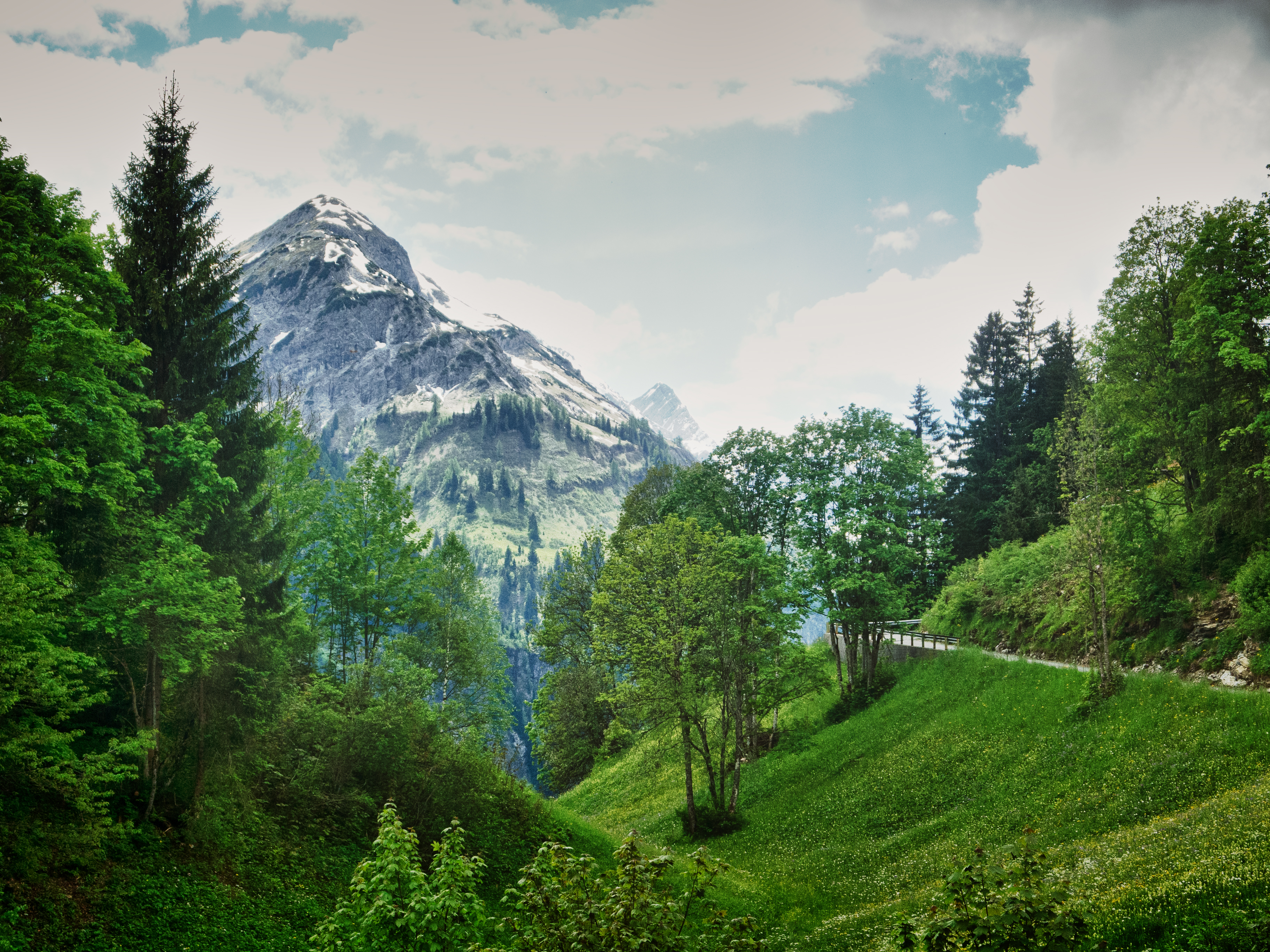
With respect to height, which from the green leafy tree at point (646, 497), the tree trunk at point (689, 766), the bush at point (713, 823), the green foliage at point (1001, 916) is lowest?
the bush at point (713, 823)

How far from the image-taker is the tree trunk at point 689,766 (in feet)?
84.4

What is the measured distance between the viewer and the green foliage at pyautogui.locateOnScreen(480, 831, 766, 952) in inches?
253

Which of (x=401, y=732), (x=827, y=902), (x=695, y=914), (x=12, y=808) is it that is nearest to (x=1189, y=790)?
(x=827, y=902)

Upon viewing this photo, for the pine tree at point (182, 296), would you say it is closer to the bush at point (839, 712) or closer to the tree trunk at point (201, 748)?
the tree trunk at point (201, 748)

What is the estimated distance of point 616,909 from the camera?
647 cm

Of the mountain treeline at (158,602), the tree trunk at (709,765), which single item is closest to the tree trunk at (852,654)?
the tree trunk at (709,765)

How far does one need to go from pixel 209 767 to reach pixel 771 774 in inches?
903

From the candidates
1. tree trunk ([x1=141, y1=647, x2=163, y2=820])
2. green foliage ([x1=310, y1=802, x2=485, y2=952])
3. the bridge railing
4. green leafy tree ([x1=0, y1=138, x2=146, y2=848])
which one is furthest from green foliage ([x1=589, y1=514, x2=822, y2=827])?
green foliage ([x1=310, y1=802, x2=485, y2=952])

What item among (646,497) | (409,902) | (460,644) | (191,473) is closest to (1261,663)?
(409,902)

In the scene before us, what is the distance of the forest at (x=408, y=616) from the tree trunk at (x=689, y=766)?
250mm

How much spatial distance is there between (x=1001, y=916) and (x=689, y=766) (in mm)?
21872

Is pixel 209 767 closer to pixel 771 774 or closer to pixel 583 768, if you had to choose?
pixel 771 774

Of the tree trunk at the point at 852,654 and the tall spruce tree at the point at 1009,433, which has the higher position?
the tall spruce tree at the point at 1009,433

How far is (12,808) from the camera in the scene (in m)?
13.7
